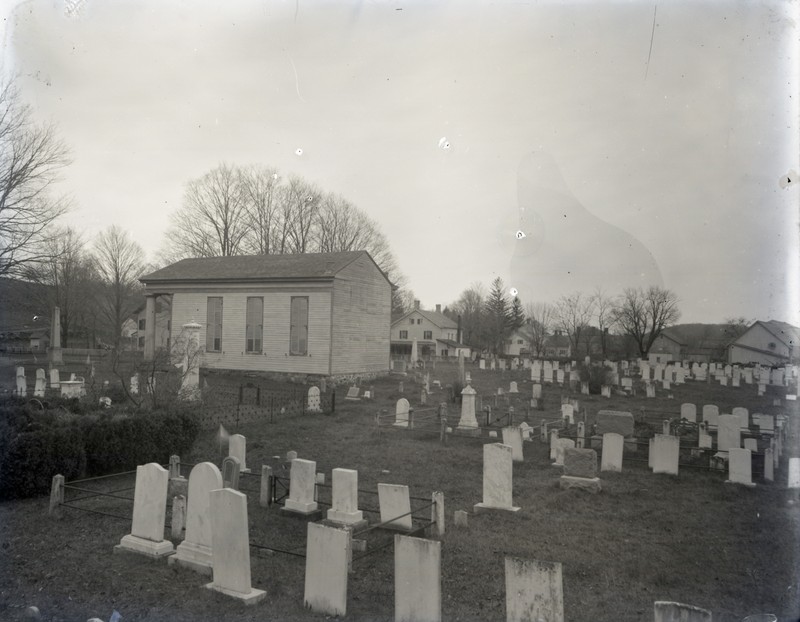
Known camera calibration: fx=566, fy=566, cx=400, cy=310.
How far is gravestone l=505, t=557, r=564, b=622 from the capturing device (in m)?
4.16

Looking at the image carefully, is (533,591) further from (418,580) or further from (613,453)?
(613,453)

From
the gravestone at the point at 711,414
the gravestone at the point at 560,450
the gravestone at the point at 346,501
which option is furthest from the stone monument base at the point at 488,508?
the gravestone at the point at 711,414

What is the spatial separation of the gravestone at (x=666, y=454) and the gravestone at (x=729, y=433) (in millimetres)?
2325

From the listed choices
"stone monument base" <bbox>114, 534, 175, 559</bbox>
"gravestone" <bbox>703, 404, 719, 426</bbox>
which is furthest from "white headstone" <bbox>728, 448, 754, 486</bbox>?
"stone monument base" <bbox>114, 534, 175, 559</bbox>

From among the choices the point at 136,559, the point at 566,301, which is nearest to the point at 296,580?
the point at 136,559

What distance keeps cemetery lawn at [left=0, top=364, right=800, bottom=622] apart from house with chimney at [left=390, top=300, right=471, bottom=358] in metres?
63.5

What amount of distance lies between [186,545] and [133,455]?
5311 mm

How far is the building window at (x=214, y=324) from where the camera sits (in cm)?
2881

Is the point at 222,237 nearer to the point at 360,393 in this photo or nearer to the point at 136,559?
the point at 360,393

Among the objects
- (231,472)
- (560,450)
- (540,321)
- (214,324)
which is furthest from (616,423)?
(540,321)

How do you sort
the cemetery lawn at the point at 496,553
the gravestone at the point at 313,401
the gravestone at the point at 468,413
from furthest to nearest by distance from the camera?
the gravestone at the point at 313,401, the gravestone at the point at 468,413, the cemetery lawn at the point at 496,553

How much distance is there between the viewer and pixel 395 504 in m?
7.72

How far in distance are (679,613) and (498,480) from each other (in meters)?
5.40

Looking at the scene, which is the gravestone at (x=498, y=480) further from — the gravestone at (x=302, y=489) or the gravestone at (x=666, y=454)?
the gravestone at (x=666, y=454)
